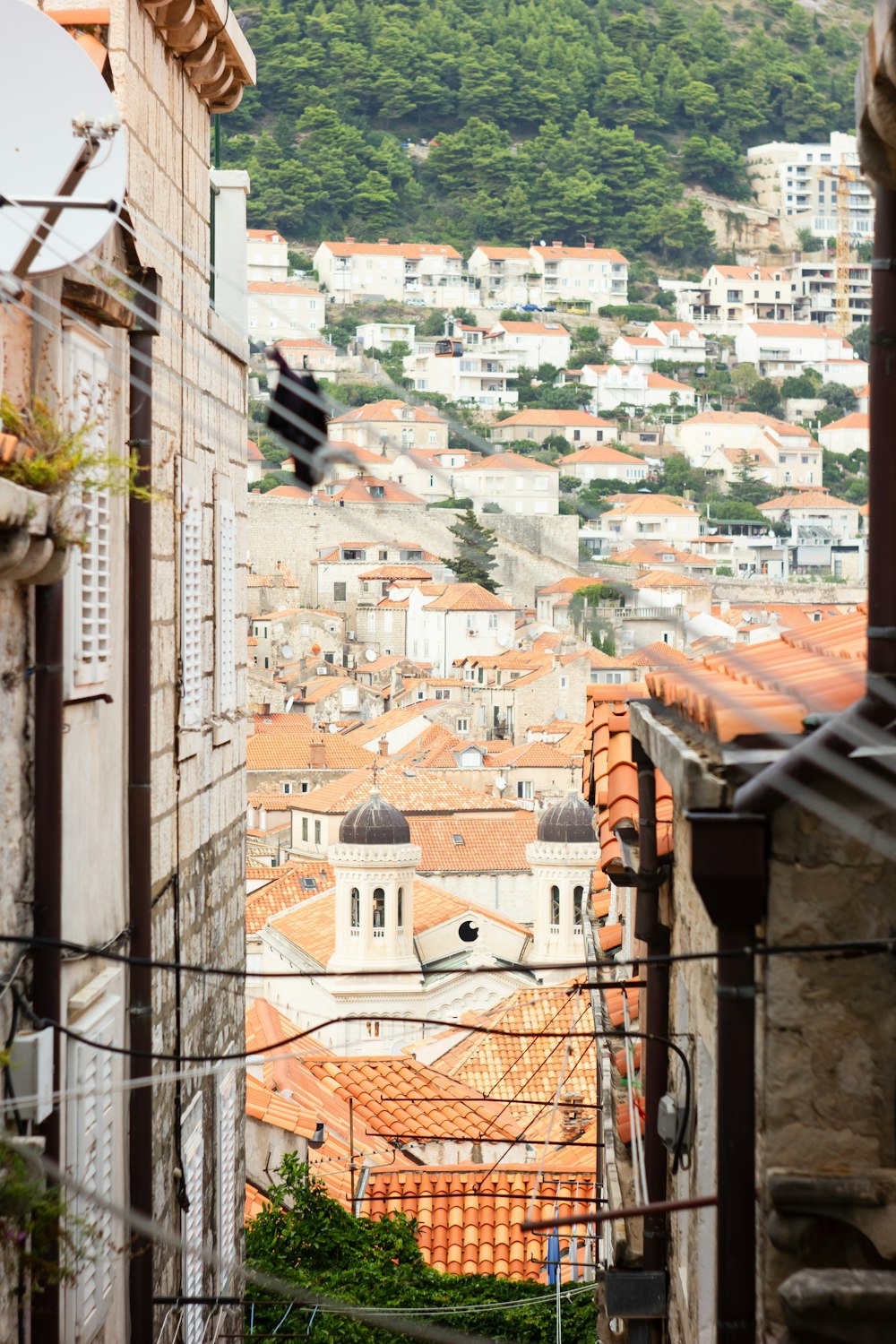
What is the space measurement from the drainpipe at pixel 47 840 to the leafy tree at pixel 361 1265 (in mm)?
6647

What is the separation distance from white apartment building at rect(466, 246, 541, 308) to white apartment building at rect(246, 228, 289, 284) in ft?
52.2

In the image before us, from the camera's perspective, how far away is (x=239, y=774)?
10086 millimetres

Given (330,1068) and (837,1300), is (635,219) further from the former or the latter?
(837,1300)

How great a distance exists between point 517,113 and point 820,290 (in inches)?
1322

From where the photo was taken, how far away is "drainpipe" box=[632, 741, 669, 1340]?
557cm

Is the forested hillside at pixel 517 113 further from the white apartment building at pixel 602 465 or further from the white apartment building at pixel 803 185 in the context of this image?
the white apartment building at pixel 602 465

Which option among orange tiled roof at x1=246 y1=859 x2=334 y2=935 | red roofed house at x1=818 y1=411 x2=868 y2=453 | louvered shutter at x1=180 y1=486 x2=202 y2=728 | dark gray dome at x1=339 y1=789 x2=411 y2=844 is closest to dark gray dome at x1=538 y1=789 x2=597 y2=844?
dark gray dome at x1=339 y1=789 x2=411 y2=844

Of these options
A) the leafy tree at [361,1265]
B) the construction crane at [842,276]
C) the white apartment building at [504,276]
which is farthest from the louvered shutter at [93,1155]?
the construction crane at [842,276]

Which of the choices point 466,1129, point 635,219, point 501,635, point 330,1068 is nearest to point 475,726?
point 501,635

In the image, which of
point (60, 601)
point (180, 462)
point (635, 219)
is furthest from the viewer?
point (635, 219)

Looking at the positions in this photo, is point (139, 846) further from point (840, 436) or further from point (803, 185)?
point (803, 185)

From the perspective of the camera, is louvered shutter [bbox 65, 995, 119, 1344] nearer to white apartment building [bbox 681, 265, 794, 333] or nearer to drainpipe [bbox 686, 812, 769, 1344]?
drainpipe [bbox 686, 812, 769, 1344]

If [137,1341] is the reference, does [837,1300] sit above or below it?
above

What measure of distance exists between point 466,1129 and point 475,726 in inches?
2082
